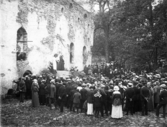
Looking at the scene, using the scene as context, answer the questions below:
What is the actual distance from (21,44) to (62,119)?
10.3 meters

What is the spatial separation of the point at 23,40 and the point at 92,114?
1038 cm

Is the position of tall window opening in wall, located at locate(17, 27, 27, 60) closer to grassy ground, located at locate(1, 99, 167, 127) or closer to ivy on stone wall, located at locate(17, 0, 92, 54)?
ivy on stone wall, located at locate(17, 0, 92, 54)

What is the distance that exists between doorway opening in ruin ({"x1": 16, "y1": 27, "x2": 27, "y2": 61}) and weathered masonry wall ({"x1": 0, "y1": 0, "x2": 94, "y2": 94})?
0.20m

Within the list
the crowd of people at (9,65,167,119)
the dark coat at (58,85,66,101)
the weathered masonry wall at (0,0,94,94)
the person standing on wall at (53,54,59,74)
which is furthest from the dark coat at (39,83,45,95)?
the person standing on wall at (53,54,59,74)

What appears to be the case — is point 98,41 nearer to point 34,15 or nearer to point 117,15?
point 117,15

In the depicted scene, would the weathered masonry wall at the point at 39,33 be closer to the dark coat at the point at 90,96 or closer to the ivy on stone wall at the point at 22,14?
the ivy on stone wall at the point at 22,14

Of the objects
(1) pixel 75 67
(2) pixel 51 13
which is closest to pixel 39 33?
(2) pixel 51 13

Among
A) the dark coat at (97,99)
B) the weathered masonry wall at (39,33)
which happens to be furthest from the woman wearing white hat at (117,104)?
the weathered masonry wall at (39,33)

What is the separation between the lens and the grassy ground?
362 inches

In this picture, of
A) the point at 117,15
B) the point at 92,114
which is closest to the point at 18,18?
the point at 92,114

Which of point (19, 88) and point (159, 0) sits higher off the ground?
point (159, 0)

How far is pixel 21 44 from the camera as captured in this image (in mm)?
18453

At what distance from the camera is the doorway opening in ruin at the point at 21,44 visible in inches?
714

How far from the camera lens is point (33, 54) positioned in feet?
63.2
